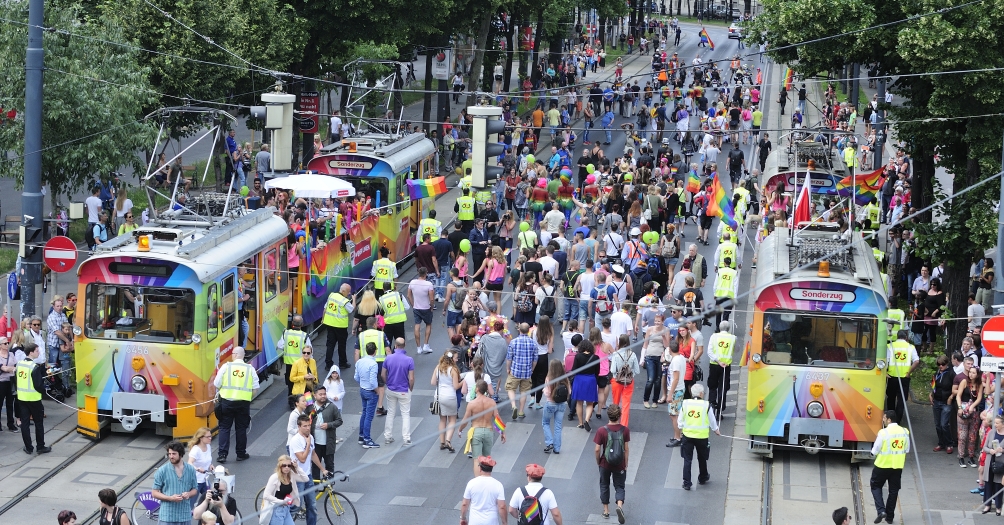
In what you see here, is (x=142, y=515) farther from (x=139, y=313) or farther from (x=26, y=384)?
(x=139, y=313)

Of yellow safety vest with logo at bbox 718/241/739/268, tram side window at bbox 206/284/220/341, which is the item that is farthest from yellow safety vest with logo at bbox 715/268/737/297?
tram side window at bbox 206/284/220/341

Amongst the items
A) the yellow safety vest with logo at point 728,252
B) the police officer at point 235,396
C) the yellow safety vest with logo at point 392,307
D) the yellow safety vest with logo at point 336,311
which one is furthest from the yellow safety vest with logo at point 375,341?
the yellow safety vest with logo at point 728,252

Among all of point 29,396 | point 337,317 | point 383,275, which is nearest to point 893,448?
point 337,317

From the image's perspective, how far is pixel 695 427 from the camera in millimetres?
18000

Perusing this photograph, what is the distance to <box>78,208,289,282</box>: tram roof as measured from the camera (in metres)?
19.1

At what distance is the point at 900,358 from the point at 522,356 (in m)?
5.40

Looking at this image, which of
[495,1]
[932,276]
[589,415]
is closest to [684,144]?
[495,1]

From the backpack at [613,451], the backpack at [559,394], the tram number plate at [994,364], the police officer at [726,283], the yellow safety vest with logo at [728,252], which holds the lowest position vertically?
the backpack at [613,451]

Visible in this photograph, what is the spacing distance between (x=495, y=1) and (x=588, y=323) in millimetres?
22136

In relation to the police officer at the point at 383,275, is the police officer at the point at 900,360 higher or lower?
lower

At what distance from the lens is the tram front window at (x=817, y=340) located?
61.8 ft

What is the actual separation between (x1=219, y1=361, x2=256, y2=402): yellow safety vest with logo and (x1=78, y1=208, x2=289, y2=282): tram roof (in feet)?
4.34

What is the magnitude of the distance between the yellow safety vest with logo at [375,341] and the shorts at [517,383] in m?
1.88

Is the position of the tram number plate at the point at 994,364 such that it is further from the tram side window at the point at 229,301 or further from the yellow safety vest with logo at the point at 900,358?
the tram side window at the point at 229,301
